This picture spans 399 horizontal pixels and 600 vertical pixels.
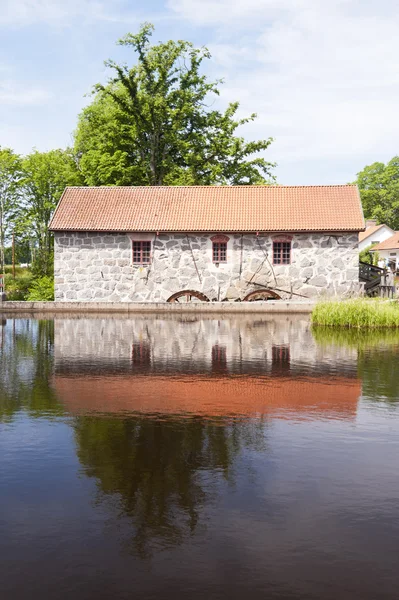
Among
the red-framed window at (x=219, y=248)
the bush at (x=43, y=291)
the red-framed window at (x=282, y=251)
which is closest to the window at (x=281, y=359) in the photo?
the red-framed window at (x=282, y=251)

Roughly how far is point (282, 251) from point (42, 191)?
24.8 m

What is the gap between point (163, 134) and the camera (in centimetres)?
4050

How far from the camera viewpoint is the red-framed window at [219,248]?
29.5 meters

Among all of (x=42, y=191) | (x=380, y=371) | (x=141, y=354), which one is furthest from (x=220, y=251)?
(x=42, y=191)

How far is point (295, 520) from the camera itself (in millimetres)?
4883

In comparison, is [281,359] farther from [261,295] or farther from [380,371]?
[261,295]

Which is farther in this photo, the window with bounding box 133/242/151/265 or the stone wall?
the window with bounding box 133/242/151/265

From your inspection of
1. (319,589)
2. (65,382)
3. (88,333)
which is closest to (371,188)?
(88,333)

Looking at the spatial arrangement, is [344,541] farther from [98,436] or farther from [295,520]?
[98,436]

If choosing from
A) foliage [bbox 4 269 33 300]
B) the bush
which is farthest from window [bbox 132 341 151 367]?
foliage [bbox 4 269 33 300]

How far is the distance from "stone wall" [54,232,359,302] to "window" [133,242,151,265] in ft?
0.72

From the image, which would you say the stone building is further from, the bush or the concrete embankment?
the bush

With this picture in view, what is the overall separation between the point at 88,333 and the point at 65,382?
767cm

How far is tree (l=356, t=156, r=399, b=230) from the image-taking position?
80750 millimetres
